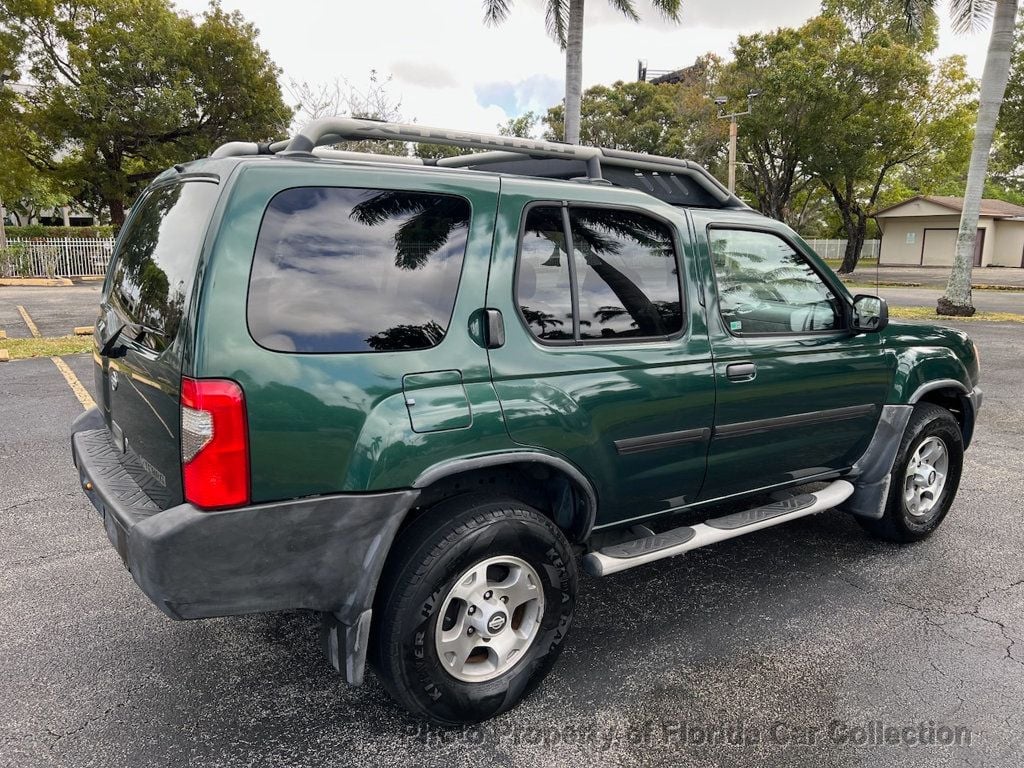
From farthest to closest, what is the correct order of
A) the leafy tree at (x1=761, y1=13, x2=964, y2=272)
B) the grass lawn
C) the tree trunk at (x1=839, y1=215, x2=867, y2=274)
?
1. the tree trunk at (x1=839, y1=215, x2=867, y2=274)
2. the leafy tree at (x1=761, y1=13, x2=964, y2=272)
3. the grass lawn

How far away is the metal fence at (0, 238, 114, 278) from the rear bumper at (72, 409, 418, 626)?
76.9 ft

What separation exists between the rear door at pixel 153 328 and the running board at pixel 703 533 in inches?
63.1

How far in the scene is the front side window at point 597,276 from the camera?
273cm

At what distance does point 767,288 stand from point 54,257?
85.3 feet

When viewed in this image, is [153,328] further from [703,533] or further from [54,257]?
[54,257]

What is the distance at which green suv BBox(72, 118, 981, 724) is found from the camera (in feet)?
7.18

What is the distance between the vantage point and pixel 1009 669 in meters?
2.94

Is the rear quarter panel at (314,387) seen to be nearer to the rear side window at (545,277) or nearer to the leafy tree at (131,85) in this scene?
the rear side window at (545,277)

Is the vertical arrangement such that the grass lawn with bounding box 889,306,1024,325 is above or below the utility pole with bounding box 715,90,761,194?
below

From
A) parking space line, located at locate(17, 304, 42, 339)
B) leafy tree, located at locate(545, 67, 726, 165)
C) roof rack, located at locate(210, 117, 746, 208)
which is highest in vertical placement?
leafy tree, located at locate(545, 67, 726, 165)

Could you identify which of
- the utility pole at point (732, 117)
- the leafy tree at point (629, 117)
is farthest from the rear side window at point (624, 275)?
the leafy tree at point (629, 117)

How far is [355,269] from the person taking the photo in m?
2.36

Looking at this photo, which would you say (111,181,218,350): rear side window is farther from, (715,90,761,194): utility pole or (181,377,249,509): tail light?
(715,90,761,194): utility pole

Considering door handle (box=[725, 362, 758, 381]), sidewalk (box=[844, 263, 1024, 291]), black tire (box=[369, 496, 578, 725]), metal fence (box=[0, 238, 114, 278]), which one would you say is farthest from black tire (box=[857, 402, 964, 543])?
metal fence (box=[0, 238, 114, 278])
